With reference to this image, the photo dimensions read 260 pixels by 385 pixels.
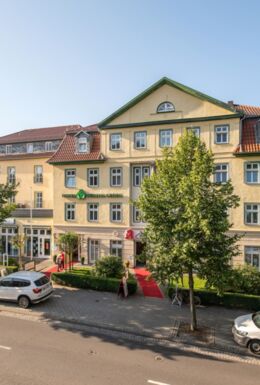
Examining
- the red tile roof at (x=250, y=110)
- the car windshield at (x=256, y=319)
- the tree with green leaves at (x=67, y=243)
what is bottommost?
the car windshield at (x=256, y=319)

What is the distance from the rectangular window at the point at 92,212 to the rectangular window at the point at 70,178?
9.16 ft

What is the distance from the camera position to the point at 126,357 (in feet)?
34.8

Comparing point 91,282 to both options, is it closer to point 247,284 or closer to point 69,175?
point 247,284

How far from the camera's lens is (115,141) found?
85.5 ft

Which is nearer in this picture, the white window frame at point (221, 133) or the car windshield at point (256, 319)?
the car windshield at point (256, 319)

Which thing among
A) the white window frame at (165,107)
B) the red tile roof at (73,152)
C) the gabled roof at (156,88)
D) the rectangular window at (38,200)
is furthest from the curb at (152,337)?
the white window frame at (165,107)

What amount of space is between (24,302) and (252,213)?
59.8ft

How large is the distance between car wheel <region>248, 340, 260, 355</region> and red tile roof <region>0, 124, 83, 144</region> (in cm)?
2707

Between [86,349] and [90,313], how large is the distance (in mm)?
4016

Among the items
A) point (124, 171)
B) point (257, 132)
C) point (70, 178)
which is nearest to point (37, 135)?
point (70, 178)

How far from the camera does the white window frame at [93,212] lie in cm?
2664

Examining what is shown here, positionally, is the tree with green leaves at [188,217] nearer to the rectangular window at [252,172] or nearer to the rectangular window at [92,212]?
the rectangular window at [252,172]

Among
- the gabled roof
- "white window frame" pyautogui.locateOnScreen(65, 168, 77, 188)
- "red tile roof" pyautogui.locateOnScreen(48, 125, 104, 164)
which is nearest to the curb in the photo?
"white window frame" pyautogui.locateOnScreen(65, 168, 77, 188)

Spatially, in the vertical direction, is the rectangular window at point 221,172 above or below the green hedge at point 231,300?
above
